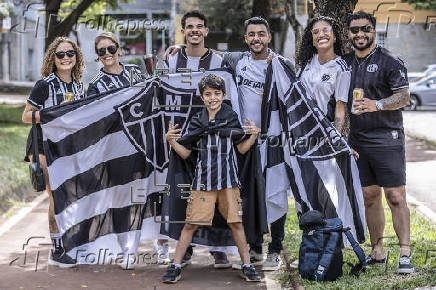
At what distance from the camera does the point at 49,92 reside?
6.46 metres

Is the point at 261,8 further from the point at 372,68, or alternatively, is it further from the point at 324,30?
the point at 372,68

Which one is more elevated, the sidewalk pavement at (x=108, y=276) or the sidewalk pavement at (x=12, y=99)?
the sidewalk pavement at (x=108, y=276)

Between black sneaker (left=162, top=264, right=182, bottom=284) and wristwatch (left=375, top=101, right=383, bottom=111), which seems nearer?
wristwatch (left=375, top=101, right=383, bottom=111)

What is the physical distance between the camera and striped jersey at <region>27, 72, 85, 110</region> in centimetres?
641

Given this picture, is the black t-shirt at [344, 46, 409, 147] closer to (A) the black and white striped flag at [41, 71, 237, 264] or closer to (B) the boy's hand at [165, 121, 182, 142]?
(A) the black and white striped flag at [41, 71, 237, 264]

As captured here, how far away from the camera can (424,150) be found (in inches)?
658

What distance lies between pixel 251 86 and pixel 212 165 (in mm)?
889

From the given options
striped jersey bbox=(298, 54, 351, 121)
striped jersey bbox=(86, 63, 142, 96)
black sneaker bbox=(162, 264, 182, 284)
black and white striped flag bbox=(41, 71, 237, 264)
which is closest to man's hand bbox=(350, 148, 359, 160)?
striped jersey bbox=(298, 54, 351, 121)

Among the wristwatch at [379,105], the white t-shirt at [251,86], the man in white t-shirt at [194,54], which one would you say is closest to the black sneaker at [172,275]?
the man in white t-shirt at [194,54]

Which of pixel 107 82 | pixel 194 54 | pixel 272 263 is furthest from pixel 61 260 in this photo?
pixel 194 54

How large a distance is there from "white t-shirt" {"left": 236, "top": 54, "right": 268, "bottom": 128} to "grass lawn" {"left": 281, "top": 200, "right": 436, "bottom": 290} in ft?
4.92

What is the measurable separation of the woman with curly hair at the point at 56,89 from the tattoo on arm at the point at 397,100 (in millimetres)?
2940

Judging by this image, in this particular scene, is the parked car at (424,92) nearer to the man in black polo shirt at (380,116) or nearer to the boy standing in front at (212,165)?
the man in black polo shirt at (380,116)

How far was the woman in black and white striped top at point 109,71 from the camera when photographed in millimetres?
6531
